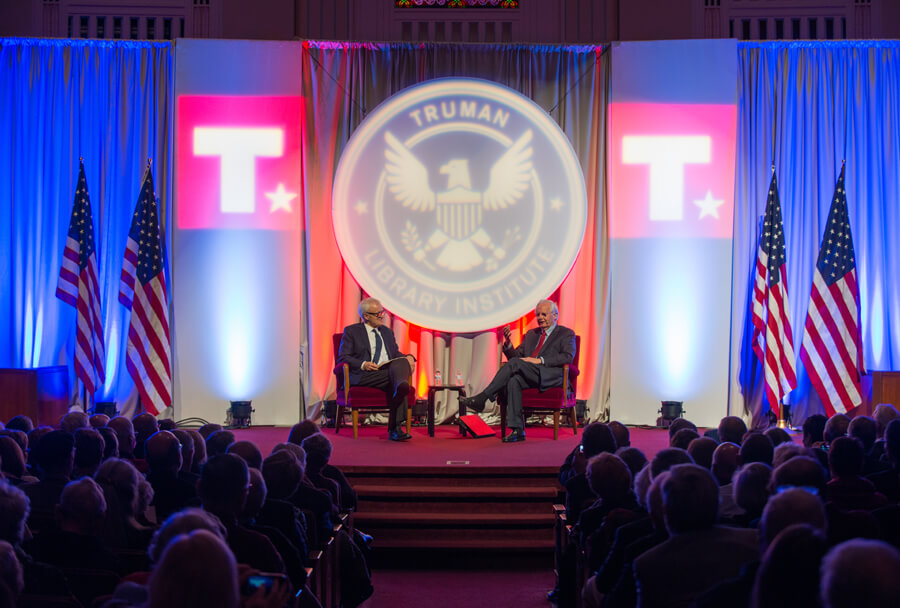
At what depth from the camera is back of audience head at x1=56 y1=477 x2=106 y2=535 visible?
2.46 metres

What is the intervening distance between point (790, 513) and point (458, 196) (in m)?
6.21

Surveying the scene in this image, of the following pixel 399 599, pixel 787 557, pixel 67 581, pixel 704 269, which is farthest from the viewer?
pixel 704 269

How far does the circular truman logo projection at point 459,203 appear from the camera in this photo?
7.91 m

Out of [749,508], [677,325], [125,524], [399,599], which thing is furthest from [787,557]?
[677,325]

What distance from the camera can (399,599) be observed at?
4.42 metres

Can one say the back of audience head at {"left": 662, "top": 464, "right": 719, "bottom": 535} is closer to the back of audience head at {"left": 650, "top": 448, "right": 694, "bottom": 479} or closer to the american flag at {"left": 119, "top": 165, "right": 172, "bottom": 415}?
the back of audience head at {"left": 650, "top": 448, "right": 694, "bottom": 479}

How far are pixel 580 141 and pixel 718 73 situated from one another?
4.51ft

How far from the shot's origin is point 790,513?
1.97m

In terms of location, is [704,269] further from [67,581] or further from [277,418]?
[67,581]

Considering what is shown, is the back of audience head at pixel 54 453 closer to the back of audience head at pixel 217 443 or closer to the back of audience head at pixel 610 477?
the back of audience head at pixel 217 443

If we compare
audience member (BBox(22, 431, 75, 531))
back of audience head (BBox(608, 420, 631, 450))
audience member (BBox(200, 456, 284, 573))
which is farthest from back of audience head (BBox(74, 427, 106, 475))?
back of audience head (BBox(608, 420, 631, 450))

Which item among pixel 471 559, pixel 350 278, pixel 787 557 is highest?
pixel 350 278

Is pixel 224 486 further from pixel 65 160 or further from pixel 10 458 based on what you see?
pixel 65 160

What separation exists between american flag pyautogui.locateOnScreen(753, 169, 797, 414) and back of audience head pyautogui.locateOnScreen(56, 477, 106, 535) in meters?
6.16
